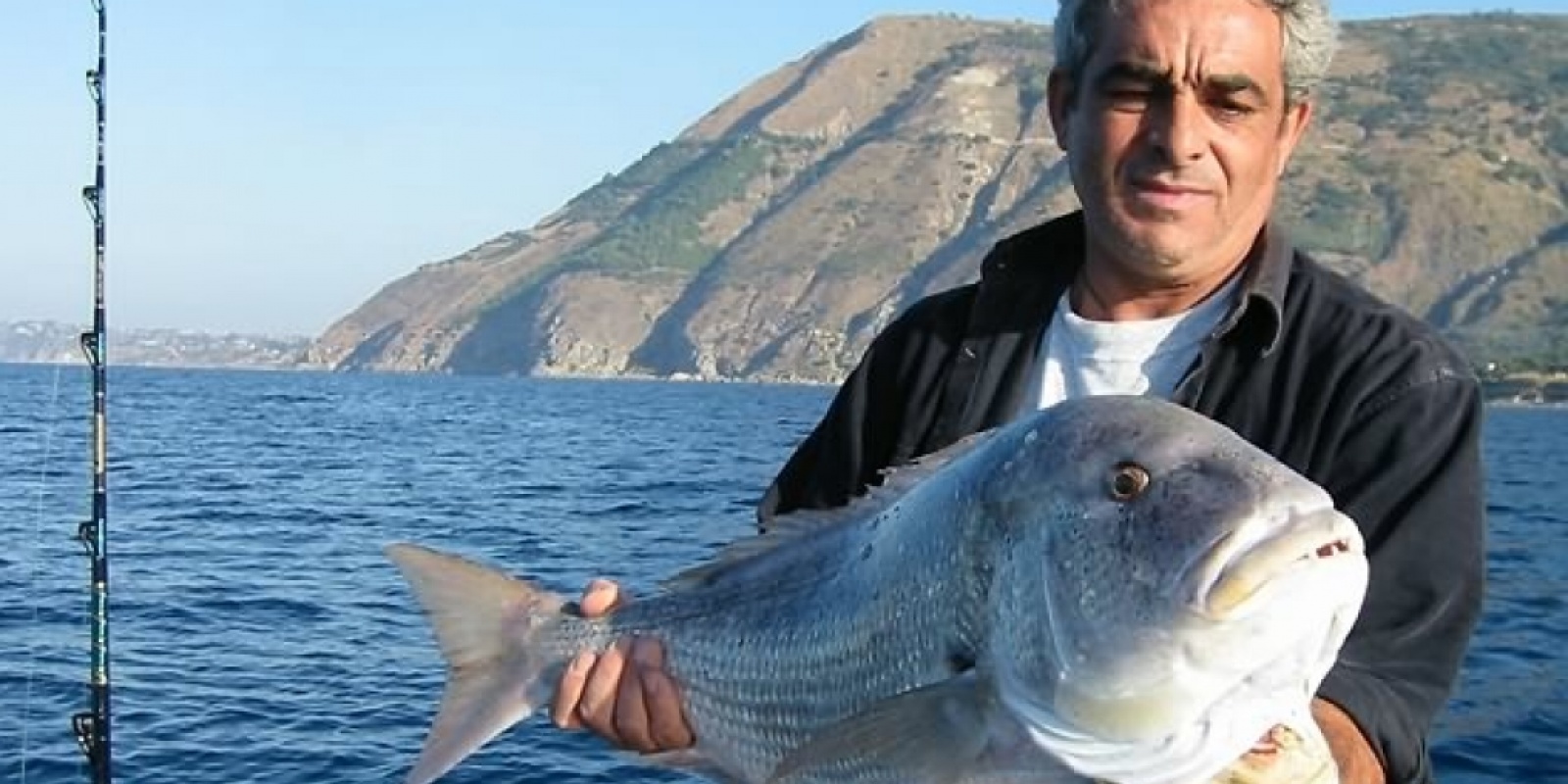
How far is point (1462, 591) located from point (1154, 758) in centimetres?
127

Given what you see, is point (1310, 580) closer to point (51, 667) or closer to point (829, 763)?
point (829, 763)

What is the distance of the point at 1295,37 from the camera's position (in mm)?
4051

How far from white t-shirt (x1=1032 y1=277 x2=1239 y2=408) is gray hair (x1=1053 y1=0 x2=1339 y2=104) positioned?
525mm

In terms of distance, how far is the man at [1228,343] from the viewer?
3684 millimetres

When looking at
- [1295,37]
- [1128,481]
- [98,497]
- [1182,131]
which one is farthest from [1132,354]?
[98,497]

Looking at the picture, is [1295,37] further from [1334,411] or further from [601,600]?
[601,600]

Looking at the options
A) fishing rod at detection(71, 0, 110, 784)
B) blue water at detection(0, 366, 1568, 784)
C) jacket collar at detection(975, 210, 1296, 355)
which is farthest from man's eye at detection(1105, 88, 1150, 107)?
blue water at detection(0, 366, 1568, 784)

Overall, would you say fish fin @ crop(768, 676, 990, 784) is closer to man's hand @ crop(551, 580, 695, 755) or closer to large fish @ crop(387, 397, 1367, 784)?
large fish @ crop(387, 397, 1367, 784)

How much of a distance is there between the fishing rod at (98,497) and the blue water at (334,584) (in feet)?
14.0

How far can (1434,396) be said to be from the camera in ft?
12.7

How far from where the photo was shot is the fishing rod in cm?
1154

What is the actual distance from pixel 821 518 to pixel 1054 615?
119 centimetres

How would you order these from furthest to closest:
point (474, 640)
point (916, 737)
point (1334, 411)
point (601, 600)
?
point (474, 640) → point (601, 600) → point (1334, 411) → point (916, 737)

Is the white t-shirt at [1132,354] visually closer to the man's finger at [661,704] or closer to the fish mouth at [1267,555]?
the man's finger at [661,704]
